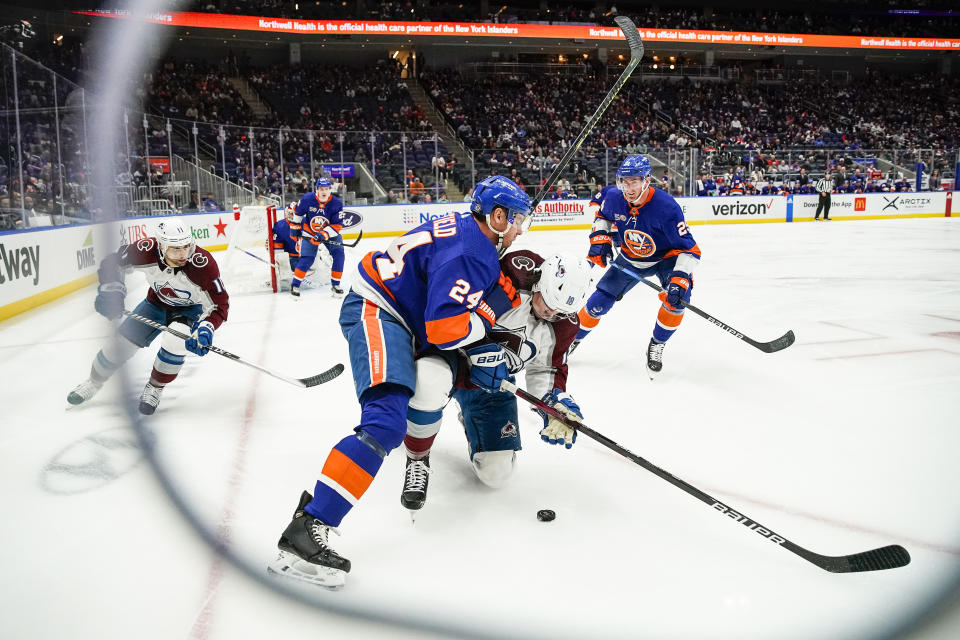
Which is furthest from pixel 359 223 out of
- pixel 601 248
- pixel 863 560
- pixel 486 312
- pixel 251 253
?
pixel 863 560

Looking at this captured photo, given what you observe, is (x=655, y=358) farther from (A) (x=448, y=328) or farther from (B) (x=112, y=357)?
(B) (x=112, y=357)

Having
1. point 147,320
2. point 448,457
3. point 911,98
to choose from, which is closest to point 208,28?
point 147,320

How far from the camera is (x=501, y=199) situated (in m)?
2.24

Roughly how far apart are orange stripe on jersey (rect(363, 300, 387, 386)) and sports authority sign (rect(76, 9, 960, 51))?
17399 millimetres

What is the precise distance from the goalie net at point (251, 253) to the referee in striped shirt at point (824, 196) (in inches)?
508

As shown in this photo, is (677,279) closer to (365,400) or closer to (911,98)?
(365,400)

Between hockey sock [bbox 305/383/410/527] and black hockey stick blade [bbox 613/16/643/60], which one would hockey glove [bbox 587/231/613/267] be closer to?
black hockey stick blade [bbox 613/16/643/60]

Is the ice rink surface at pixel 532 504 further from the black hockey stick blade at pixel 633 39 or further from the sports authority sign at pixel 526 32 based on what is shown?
the sports authority sign at pixel 526 32

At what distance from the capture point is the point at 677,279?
13.9ft

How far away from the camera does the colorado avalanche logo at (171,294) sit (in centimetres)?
361

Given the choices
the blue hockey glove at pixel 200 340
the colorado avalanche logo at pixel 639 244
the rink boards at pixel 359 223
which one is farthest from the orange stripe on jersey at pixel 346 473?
the colorado avalanche logo at pixel 639 244

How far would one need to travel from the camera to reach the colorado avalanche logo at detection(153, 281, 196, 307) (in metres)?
A: 3.61

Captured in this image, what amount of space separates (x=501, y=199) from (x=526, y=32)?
22272 mm

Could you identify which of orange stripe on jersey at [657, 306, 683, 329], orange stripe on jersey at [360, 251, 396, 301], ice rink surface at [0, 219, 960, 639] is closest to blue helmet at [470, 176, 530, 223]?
orange stripe on jersey at [360, 251, 396, 301]
